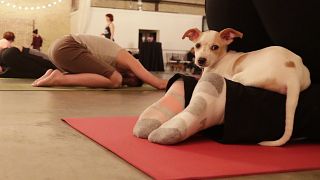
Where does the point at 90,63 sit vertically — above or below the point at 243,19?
below

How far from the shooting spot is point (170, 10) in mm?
11844

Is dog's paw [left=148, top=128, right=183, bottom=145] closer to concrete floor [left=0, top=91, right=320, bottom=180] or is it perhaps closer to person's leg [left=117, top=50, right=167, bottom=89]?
concrete floor [left=0, top=91, right=320, bottom=180]

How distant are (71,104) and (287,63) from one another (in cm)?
138

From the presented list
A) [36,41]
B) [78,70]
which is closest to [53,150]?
[78,70]

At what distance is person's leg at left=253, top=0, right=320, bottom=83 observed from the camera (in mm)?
1343

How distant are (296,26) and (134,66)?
2189 millimetres

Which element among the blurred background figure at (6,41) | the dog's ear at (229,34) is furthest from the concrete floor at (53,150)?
the blurred background figure at (6,41)

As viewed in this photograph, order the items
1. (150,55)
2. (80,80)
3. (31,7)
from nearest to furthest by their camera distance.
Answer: (80,80) < (150,55) < (31,7)

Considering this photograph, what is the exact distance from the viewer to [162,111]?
1.40m

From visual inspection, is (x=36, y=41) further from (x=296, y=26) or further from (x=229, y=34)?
(x=296, y=26)

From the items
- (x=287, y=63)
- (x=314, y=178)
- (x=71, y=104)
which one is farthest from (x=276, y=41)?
(x=71, y=104)

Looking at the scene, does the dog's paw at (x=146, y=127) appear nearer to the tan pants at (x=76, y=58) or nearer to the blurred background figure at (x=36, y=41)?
the tan pants at (x=76, y=58)

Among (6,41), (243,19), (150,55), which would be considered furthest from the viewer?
(150,55)

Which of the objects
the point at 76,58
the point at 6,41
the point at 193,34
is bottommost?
the point at 6,41
